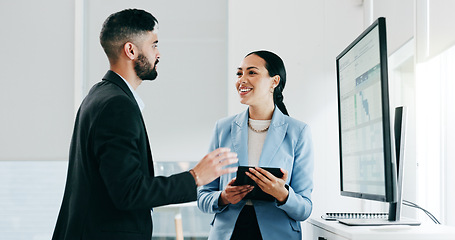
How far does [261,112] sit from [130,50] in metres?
0.83

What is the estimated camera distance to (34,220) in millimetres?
4309

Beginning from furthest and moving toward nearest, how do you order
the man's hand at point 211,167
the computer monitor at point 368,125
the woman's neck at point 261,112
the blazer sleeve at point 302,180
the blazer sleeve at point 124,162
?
the woman's neck at point 261,112 < the blazer sleeve at point 302,180 < the computer monitor at point 368,125 < the man's hand at point 211,167 < the blazer sleeve at point 124,162

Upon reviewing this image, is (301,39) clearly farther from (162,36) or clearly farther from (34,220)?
(34,220)

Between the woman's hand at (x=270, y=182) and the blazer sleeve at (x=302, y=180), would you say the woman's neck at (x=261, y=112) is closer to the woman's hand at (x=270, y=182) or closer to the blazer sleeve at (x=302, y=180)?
the blazer sleeve at (x=302, y=180)

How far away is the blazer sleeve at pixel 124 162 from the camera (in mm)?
1672

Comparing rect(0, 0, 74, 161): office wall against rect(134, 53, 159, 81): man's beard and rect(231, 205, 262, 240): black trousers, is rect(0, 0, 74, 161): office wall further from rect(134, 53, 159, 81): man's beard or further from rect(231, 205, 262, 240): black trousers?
rect(134, 53, 159, 81): man's beard

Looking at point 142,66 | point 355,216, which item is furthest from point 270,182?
point 142,66

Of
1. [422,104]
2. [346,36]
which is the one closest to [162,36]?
[346,36]

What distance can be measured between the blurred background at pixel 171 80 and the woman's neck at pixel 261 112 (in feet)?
5.17

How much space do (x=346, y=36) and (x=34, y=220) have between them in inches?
108

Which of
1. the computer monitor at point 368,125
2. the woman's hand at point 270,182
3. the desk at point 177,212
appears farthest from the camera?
the desk at point 177,212

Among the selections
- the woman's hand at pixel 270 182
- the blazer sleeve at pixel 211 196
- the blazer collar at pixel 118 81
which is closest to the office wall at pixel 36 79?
the blazer sleeve at pixel 211 196

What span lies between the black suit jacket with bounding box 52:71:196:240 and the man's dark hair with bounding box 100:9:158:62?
19 centimetres

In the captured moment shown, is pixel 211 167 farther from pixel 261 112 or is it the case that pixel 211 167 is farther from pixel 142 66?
pixel 261 112
